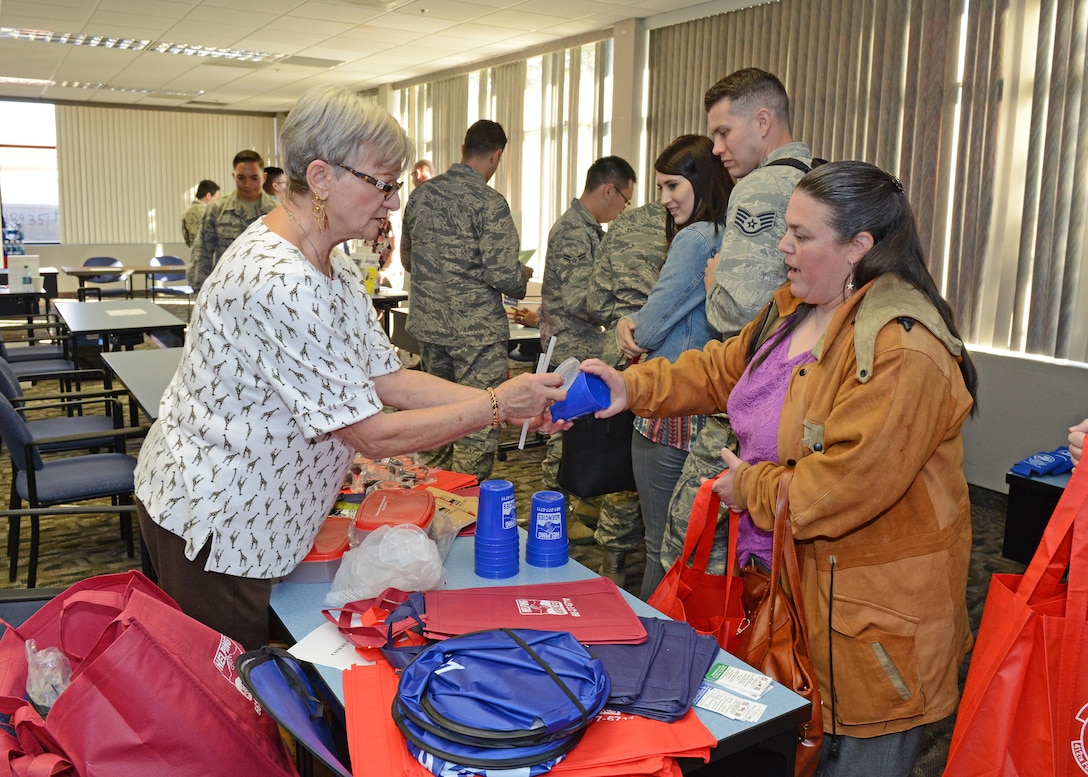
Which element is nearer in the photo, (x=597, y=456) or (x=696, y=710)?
(x=696, y=710)

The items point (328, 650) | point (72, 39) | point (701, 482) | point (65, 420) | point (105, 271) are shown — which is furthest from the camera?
point (105, 271)

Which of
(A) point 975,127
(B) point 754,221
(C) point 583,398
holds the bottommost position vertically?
(C) point 583,398

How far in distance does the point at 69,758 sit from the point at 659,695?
81 centimetres

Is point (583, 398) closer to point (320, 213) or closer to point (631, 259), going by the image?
point (320, 213)

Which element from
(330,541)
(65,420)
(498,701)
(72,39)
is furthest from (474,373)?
(72,39)

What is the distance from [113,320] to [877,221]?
200 inches

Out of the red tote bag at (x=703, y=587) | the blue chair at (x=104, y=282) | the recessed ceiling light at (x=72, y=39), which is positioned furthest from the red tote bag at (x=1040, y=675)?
the blue chair at (x=104, y=282)

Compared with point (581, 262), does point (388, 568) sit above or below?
below

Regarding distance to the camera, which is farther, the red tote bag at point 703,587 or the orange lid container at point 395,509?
the orange lid container at point 395,509

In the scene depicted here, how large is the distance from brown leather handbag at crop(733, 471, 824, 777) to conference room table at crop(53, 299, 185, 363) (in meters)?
4.55

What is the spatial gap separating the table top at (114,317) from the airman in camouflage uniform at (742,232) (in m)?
3.94

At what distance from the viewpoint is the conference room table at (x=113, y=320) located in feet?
17.0

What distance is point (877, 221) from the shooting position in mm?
1603

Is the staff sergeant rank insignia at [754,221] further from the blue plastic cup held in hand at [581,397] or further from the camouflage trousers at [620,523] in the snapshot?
the camouflage trousers at [620,523]
